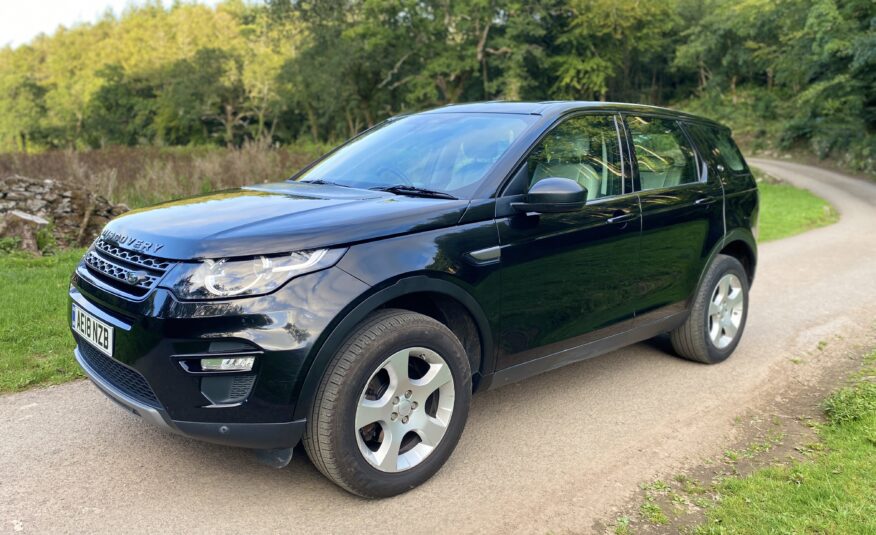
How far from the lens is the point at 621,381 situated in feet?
15.8

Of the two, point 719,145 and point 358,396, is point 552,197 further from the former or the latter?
point 719,145

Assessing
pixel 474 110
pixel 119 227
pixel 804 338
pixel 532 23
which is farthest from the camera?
pixel 532 23

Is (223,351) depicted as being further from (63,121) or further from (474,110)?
A: (63,121)

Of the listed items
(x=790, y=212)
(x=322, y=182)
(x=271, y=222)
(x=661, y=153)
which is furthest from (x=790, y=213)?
(x=271, y=222)

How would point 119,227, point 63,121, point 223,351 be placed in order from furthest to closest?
point 63,121 < point 119,227 < point 223,351

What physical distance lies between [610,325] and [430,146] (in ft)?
5.17

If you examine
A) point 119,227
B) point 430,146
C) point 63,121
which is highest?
point 430,146

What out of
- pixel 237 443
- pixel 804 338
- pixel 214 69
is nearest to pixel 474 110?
pixel 237 443

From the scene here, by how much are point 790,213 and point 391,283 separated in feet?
49.1

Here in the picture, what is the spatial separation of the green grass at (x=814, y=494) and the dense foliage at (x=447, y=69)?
63.8 ft

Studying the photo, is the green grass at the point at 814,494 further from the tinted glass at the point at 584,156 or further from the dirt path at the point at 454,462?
the tinted glass at the point at 584,156

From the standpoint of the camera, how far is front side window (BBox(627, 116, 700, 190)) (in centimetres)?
446

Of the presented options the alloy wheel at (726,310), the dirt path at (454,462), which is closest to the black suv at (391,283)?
the dirt path at (454,462)

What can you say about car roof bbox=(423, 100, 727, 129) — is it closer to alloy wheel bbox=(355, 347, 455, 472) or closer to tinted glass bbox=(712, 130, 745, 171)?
tinted glass bbox=(712, 130, 745, 171)
